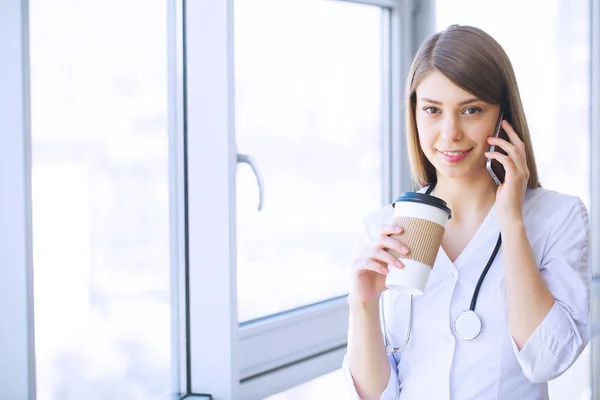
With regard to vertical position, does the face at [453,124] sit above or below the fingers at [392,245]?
above

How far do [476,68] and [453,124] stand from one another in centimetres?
11

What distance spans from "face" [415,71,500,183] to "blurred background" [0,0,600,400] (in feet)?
1.85

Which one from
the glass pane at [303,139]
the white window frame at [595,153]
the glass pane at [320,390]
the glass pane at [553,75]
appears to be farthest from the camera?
the white window frame at [595,153]

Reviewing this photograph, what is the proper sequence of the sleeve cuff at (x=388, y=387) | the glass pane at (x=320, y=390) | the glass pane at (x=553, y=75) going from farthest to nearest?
the glass pane at (x=553, y=75) → the glass pane at (x=320, y=390) → the sleeve cuff at (x=388, y=387)

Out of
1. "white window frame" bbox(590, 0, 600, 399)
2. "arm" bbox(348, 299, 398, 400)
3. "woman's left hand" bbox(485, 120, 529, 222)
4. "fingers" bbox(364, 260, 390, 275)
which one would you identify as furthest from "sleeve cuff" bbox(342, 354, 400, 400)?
"white window frame" bbox(590, 0, 600, 399)

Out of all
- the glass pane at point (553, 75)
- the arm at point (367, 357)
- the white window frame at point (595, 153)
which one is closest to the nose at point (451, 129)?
the arm at point (367, 357)

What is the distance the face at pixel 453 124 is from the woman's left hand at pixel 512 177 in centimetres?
4

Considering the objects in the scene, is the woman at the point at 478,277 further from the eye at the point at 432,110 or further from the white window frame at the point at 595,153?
the white window frame at the point at 595,153

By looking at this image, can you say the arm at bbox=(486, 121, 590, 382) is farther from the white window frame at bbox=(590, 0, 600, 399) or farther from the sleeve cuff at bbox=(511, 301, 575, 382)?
the white window frame at bbox=(590, 0, 600, 399)

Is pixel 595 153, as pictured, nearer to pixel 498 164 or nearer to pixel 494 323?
pixel 498 164

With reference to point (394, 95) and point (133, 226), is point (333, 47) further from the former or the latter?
point (133, 226)

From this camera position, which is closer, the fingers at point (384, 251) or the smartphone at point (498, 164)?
the fingers at point (384, 251)

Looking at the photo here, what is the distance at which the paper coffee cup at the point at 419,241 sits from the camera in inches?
40.5

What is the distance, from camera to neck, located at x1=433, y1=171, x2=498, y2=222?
1.33m
